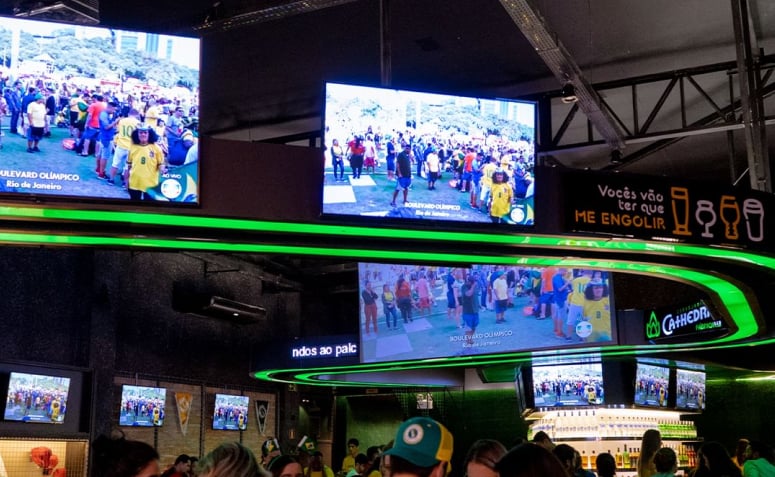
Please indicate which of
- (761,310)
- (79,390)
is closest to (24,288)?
(79,390)

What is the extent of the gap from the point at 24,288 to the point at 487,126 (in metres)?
7.17

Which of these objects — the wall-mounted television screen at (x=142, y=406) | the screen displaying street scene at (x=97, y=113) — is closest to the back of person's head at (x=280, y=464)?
the screen displaying street scene at (x=97, y=113)

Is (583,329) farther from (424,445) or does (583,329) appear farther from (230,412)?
(424,445)

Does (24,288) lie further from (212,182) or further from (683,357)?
(683,357)

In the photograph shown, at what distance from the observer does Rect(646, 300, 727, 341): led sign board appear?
9414 mm

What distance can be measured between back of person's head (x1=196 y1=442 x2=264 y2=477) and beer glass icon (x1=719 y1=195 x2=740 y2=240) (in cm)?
443

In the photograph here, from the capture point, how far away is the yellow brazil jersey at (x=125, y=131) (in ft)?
15.8

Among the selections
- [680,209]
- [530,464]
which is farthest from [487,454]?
[680,209]

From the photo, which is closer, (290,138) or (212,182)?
(212,182)

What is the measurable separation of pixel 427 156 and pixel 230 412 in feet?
34.7

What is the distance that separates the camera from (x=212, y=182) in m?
5.35

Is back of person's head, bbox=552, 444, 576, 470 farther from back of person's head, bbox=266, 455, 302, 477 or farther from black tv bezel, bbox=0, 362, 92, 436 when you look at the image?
black tv bezel, bbox=0, 362, 92, 436

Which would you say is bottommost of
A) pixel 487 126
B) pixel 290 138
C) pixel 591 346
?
pixel 591 346

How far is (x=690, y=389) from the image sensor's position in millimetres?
14047
